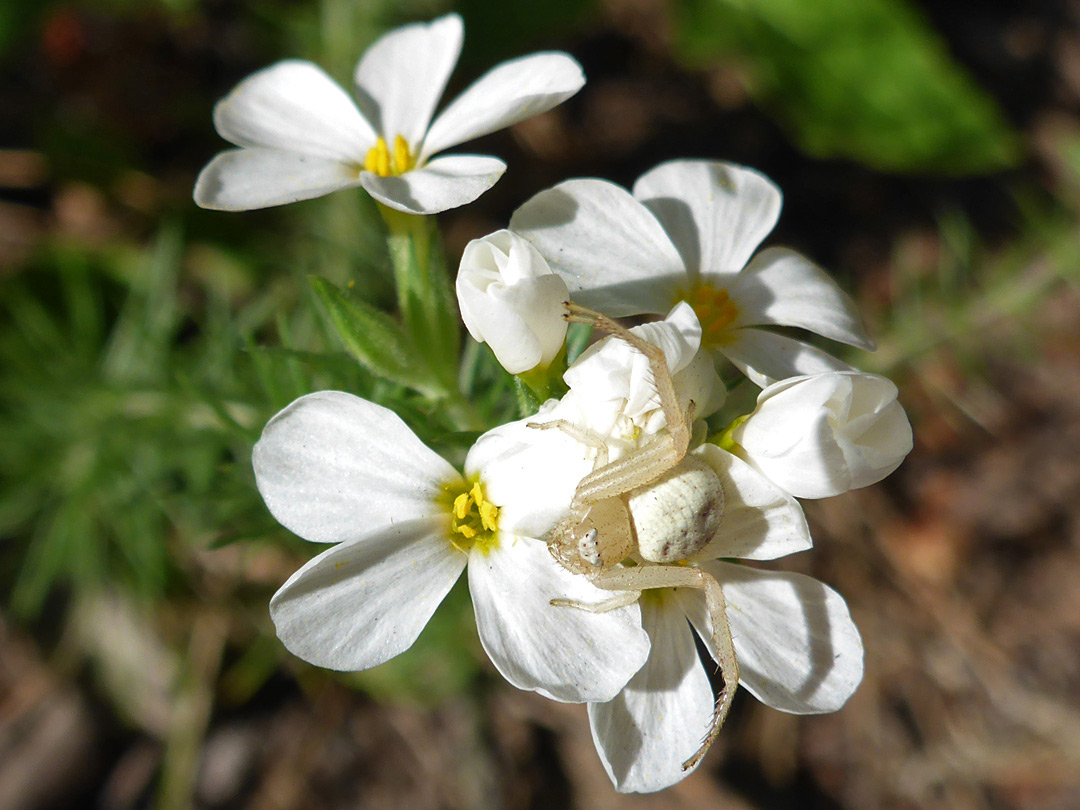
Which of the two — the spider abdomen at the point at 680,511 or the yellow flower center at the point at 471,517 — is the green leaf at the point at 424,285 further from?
the spider abdomen at the point at 680,511

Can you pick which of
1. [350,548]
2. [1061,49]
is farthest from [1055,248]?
[350,548]

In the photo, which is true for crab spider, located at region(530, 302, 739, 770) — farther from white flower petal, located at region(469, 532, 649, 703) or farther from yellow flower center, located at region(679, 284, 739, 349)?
yellow flower center, located at region(679, 284, 739, 349)

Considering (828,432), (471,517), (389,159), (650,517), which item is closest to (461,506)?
(471,517)

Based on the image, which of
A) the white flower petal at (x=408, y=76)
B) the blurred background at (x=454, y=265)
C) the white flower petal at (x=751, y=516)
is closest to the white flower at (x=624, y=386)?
the white flower petal at (x=751, y=516)

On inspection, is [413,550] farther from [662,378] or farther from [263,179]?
[263,179]

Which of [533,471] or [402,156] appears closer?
[533,471]
